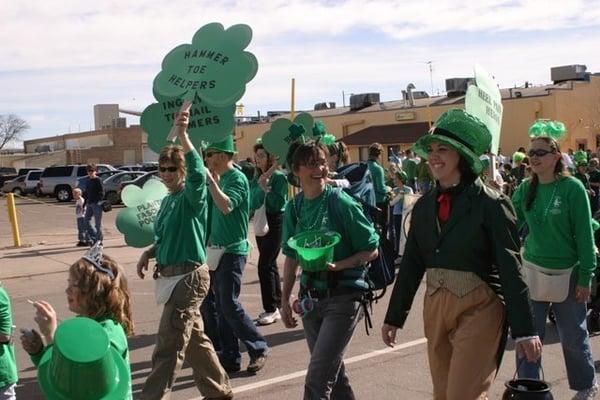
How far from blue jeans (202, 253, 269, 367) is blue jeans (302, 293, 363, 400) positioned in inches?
66.2

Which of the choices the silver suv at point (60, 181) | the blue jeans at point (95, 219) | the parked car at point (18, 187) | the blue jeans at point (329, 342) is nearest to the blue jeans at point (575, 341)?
the blue jeans at point (329, 342)

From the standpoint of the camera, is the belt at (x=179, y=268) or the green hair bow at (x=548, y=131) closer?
the belt at (x=179, y=268)

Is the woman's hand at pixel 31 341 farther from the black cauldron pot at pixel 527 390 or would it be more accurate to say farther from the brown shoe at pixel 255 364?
the brown shoe at pixel 255 364

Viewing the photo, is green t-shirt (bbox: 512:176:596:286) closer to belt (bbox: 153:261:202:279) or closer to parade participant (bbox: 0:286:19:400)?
belt (bbox: 153:261:202:279)

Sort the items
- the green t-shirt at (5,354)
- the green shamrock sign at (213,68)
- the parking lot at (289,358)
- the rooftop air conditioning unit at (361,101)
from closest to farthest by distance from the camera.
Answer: the green t-shirt at (5,354) < the green shamrock sign at (213,68) < the parking lot at (289,358) < the rooftop air conditioning unit at (361,101)

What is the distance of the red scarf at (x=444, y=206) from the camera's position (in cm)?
358

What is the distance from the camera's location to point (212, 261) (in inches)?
231

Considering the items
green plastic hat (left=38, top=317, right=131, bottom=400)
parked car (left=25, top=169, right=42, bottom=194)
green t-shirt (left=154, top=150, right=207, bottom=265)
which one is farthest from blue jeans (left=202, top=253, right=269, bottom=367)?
parked car (left=25, top=169, right=42, bottom=194)

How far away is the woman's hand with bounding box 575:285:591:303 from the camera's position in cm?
469

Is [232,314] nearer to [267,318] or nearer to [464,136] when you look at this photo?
[267,318]

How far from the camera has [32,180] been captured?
41469 millimetres

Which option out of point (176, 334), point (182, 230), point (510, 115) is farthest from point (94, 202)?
point (510, 115)

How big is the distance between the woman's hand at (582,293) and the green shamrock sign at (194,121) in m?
2.42

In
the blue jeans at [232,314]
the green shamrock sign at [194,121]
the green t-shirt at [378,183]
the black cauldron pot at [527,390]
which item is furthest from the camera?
the green t-shirt at [378,183]
